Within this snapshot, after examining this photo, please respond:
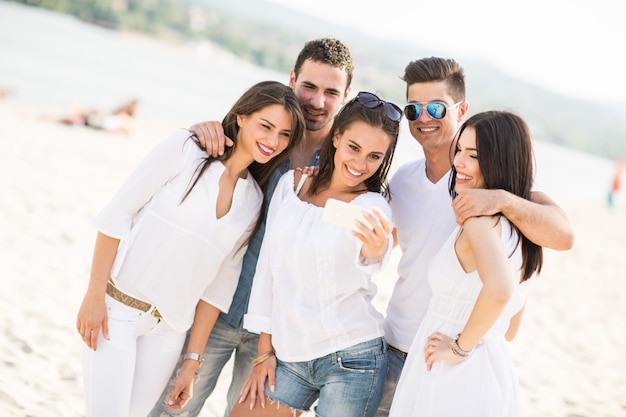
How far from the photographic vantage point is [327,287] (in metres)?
3.09

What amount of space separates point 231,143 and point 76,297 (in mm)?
4133

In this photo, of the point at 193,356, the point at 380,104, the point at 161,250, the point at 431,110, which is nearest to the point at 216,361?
the point at 193,356

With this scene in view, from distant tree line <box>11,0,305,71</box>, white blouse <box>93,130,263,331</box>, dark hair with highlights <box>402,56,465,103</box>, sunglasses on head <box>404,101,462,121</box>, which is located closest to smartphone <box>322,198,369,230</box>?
white blouse <box>93,130,263,331</box>

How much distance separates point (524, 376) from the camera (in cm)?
743

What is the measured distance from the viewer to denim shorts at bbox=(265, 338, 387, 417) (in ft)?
9.97

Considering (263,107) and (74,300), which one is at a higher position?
(263,107)

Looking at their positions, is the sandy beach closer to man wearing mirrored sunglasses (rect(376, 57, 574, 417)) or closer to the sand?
the sand

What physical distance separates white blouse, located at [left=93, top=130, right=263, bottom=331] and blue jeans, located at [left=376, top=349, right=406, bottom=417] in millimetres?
1104

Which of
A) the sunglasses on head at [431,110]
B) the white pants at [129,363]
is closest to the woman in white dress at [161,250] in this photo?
the white pants at [129,363]

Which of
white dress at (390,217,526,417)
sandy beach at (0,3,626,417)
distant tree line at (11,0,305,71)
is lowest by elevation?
distant tree line at (11,0,305,71)

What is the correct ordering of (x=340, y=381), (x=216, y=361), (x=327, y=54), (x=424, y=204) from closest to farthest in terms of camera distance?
(x=340, y=381) < (x=424, y=204) < (x=216, y=361) < (x=327, y=54)

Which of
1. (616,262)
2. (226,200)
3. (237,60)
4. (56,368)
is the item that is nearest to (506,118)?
(226,200)

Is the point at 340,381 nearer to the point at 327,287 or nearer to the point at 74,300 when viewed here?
the point at 327,287

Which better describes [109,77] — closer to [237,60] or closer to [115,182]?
[115,182]
